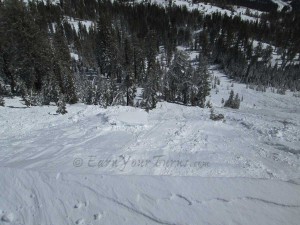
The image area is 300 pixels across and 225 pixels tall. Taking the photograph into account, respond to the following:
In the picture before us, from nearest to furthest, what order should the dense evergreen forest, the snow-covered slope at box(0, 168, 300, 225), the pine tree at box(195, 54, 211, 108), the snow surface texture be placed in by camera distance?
1. the snow-covered slope at box(0, 168, 300, 225)
2. the snow surface texture
3. the dense evergreen forest
4. the pine tree at box(195, 54, 211, 108)

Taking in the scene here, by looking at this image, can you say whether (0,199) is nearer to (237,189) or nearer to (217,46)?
(237,189)

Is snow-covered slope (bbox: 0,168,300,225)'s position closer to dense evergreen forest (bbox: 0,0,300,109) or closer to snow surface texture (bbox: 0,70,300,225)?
snow surface texture (bbox: 0,70,300,225)

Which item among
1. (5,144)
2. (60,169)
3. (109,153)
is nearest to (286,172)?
(109,153)

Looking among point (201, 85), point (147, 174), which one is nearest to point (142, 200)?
point (147, 174)

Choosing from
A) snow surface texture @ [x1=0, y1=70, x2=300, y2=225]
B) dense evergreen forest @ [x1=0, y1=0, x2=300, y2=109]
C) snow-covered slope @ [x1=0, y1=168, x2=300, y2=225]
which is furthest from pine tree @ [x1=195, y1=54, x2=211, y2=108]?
snow-covered slope @ [x1=0, y1=168, x2=300, y2=225]

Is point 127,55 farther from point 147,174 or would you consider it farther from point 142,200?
point 142,200

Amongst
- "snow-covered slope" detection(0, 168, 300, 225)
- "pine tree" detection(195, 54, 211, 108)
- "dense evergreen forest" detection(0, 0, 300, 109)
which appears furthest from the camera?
"pine tree" detection(195, 54, 211, 108)
